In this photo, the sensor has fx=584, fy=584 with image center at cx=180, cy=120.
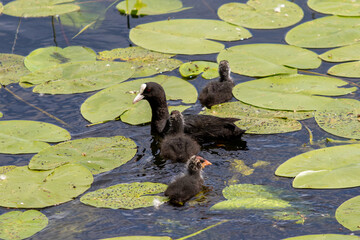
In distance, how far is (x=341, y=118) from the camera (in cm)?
796

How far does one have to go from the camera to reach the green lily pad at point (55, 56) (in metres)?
9.81

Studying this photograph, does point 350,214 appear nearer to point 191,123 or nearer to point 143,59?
point 191,123

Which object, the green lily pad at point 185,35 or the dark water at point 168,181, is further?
the green lily pad at point 185,35

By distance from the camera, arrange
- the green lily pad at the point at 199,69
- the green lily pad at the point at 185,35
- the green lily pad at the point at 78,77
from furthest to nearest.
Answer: the green lily pad at the point at 185,35 → the green lily pad at the point at 199,69 → the green lily pad at the point at 78,77

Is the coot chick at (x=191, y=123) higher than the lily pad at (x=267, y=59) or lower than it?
lower

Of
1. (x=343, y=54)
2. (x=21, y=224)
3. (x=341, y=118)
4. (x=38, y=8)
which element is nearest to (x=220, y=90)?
(x=341, y=118)

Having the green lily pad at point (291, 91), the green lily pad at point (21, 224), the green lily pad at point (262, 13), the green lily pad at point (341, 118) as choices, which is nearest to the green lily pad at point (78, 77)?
Answer: the green lily pad at point (291, 91)

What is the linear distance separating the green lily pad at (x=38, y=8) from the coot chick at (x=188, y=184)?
19.7ft

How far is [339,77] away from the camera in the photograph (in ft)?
30.1

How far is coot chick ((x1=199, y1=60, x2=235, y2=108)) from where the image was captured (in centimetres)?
863

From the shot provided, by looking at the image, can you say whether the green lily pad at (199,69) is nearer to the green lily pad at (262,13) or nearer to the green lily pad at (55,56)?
the green lily pad at (262,13)

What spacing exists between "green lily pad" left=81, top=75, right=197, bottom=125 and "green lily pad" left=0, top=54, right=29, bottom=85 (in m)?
1.61

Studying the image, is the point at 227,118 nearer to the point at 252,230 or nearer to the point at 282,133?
the point at 282,133

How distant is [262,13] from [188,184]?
5.51 metres
